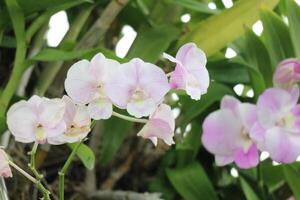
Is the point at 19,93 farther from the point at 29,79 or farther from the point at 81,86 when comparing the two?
the point at 81,86

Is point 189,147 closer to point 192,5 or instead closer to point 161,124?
point 192,5

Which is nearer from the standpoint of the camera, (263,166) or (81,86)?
(81,86)

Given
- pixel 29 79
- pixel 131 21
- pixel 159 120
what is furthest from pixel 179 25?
pixel 159 120

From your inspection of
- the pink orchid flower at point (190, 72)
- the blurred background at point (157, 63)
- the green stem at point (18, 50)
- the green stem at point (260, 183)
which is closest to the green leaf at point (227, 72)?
the blurred background at point (157, 63)

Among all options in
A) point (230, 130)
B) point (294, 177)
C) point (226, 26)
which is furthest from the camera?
point (226, 26)

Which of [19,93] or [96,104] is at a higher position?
[96,104]

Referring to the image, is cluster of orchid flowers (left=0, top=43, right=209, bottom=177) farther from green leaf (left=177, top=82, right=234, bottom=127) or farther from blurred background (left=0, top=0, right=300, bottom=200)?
green leaf (left=177, top=82, right=234, bottom=127)

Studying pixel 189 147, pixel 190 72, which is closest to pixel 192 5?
pixel 189 147

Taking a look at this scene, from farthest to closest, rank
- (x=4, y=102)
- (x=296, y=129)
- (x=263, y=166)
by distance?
(x=263, y=166) → (x=4, y=102) → (x=296, y=129)
